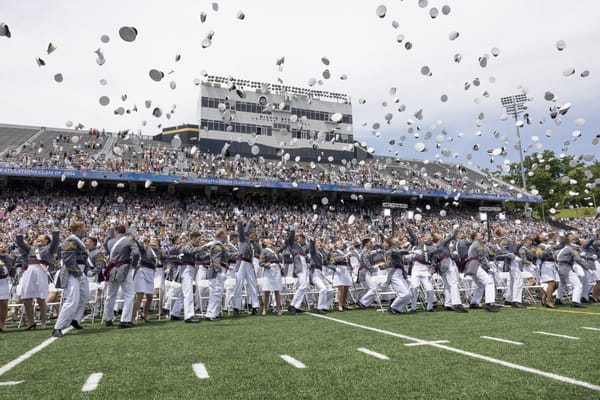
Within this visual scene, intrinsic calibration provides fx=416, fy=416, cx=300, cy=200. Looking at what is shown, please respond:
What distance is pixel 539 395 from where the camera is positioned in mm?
3609

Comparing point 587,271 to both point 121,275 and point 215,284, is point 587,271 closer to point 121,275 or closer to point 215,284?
point 215,284

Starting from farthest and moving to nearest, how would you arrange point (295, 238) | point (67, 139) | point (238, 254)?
point (67, 139)
point (295, 238)
point (238, 254)

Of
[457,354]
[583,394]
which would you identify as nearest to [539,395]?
[583,394]

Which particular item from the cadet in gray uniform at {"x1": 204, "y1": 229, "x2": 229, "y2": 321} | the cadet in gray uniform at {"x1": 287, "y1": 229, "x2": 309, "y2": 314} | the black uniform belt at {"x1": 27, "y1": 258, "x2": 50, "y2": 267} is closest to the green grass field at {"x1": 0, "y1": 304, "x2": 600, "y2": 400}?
the cadet in gray uniform at {"x1": 204, "y1": 229, "x2": 229, "y2": 321}

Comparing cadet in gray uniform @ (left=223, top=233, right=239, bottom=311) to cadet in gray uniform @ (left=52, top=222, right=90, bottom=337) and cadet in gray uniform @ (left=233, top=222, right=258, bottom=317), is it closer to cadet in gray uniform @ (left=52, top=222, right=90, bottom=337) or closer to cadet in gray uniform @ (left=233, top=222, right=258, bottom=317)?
cadet in gray uniform @ (left=233, top=222, right=258, bottom=317)

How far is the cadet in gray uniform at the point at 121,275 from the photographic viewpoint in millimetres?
8852

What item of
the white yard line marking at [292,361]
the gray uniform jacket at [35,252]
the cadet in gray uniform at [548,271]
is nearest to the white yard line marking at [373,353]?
the white yard line marking at [292,361]

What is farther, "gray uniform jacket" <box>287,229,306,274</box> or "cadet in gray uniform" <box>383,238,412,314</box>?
"gray uniform jacket" <box>287,229,306,274</box>

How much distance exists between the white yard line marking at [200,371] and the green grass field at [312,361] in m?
0.09

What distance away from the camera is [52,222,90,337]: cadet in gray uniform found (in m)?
7.91

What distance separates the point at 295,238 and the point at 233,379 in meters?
7.34

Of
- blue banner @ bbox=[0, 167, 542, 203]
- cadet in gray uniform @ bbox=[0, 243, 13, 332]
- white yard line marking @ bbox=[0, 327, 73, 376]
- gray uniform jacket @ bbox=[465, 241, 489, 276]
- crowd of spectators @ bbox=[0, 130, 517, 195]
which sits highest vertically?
crowd of spectators @ bbox=[0, 130, 517, 195]

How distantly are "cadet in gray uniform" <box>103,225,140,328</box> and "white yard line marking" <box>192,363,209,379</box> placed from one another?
177 inches

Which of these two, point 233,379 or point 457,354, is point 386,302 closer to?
point 457,354
